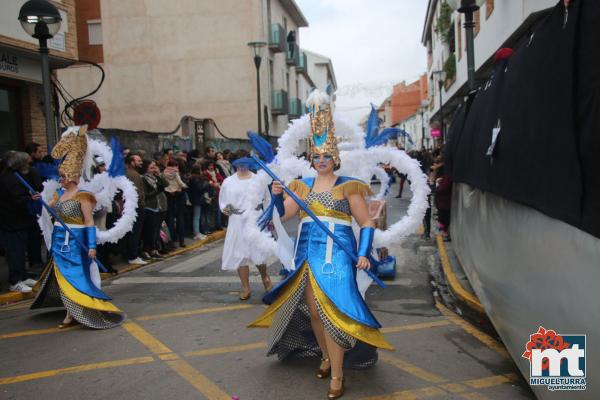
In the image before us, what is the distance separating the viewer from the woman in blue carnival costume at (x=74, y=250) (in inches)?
239

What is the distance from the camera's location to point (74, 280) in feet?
20.0

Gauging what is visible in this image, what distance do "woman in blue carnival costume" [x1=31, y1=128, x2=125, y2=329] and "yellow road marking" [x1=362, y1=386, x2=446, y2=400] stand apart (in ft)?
11.4

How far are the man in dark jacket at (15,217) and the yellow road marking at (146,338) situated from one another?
2625 mm

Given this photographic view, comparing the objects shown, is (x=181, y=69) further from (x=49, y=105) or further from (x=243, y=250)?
(x=243, y=250)

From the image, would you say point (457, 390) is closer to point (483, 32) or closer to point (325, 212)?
point (325, 212)

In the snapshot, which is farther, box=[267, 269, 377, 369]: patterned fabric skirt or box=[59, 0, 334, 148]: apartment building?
box=[59, 0, 334, 148]: apartment building

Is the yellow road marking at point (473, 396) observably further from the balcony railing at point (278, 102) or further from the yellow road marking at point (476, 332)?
the balcony railing at point (278, 102)

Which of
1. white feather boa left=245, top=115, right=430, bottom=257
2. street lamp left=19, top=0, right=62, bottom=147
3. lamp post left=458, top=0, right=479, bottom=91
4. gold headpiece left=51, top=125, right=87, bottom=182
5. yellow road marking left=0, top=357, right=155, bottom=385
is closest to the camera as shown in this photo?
yellow road marking left=0, top=357, right=155, bottom=385

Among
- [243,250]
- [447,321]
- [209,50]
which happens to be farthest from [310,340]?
[209,50]

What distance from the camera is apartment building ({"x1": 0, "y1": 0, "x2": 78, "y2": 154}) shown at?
1178 centimetres

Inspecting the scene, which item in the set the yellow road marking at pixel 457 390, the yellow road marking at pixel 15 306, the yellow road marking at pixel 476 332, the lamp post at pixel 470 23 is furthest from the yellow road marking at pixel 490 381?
the lamp post at pixel 470 23

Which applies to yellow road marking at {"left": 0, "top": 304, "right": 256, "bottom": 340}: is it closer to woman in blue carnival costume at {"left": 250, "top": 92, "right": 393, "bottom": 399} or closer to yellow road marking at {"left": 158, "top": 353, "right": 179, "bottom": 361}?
yellow road marking at {"left": 158, "top": 353, "right": 179, "bottom": 361}

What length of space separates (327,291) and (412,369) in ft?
3.91

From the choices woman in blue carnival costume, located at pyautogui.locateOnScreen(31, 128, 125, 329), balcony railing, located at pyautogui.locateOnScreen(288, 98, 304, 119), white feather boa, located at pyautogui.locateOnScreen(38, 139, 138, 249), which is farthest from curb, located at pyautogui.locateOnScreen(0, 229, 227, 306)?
balcony railing, located at pyautogui.locateOnScreen(288, 98, 304, 119)
